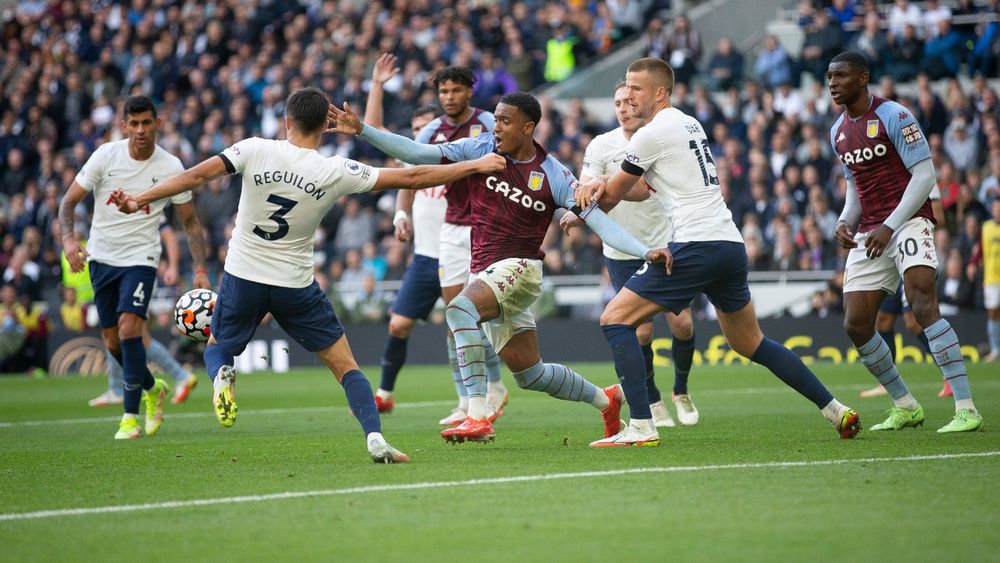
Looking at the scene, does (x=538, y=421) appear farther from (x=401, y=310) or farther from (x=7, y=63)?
(x=7, y=63)

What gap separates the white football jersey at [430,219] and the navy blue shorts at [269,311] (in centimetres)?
436

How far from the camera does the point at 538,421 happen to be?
11.3 m

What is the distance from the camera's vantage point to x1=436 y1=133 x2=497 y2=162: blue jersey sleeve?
28.7 feet

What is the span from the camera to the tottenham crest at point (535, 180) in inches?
338

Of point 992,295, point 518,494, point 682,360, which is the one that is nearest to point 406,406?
point 682,360

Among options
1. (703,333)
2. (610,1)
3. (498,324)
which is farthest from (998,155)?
(498,324)

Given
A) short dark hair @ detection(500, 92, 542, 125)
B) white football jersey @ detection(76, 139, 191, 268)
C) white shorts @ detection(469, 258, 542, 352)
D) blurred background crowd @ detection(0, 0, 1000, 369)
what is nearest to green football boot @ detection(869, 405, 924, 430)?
white shorts @ detection(469, 258, 542, 352)

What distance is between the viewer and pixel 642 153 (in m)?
8.27

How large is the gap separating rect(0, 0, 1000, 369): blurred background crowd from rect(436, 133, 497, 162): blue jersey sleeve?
41.6 feet

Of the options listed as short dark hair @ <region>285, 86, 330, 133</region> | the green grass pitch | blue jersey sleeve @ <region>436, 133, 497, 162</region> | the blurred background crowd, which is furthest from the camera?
the blurred background crowd

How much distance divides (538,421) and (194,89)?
21.7m

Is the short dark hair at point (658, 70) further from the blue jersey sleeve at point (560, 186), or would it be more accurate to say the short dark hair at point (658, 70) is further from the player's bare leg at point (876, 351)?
the player's bare leg at point (876, 351)

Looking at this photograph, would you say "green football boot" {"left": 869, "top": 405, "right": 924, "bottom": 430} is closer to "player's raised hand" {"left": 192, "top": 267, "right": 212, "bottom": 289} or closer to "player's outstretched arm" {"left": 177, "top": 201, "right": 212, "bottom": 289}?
"player's raised hand" {"left": 192, "top": 267, "right": 212, "bottom": 289}

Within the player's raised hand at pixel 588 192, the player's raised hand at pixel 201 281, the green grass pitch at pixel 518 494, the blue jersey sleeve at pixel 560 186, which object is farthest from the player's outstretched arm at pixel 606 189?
the player's raised hand at pixel 201 281
